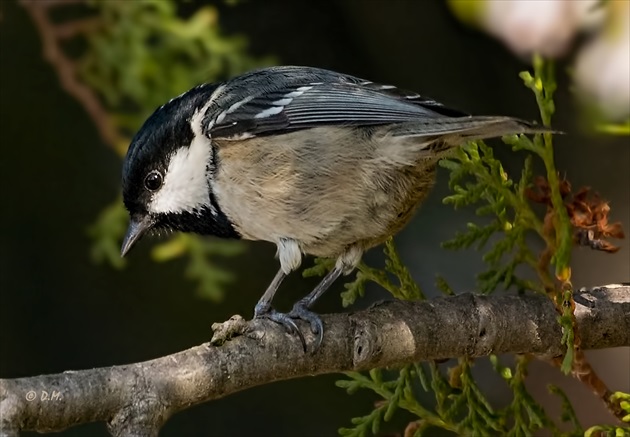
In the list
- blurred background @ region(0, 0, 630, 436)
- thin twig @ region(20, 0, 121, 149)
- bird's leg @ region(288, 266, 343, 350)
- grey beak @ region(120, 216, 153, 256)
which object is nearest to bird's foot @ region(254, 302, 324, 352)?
bird's leg @ region(288, 266, 343, 350)

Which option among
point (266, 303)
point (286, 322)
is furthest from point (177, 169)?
point (286, 322)

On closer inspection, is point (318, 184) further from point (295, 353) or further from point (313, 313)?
point (295, 353)

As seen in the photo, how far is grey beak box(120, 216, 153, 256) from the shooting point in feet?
4.68

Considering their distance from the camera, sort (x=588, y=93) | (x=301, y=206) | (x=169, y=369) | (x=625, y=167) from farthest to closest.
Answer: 1. (x=625, y=167)
2. (x=588, y=93)
3. (x=301, y=206)
4. (x=169, y=369)

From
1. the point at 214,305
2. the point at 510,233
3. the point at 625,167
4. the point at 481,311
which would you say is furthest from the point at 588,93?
the point at 214,305

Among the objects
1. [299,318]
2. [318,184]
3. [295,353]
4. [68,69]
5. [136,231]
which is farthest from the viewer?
[68,69]

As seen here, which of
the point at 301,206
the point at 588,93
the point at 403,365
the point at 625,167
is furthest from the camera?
the point at 625,167

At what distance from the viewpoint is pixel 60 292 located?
2236 millimetres

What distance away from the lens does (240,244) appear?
215cm

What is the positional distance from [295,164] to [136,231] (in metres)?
0.29

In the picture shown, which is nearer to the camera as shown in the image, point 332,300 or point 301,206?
point 301,206

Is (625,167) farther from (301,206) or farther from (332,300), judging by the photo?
(301,206)

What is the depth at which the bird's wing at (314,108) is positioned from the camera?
1312 mm

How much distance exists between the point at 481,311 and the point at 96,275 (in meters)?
1.27
